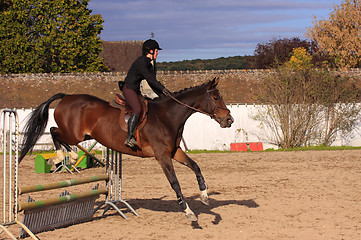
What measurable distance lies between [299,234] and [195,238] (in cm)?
144

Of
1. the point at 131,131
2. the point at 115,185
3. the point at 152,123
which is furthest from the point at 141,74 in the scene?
the point at 115,185

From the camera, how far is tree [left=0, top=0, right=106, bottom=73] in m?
36.0

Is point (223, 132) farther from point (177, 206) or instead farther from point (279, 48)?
point (279, 48)

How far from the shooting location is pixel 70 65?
3822 cm

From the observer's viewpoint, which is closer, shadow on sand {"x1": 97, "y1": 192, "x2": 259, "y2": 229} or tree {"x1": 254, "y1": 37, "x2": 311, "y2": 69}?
shadow on sand {"x1": 97, "y1": 192, "x2": 259, "y2": 229}

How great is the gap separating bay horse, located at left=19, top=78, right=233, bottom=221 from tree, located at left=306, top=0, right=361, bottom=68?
46502mm

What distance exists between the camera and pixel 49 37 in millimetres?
36938

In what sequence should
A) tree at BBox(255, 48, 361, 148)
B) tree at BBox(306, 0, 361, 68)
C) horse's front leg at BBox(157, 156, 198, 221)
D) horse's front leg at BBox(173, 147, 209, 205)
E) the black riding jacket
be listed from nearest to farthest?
1. horse's front leg at BBox(157, 156, 198, 221)
2. horse's front leg at BBox(173, 147, 209, 205)
3. the black riding jacket
4. tree at BBox(255, 48, 361, 148)
5. tree at BBox(306, 0, 361, 68)

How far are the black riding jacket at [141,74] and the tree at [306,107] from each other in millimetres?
16331

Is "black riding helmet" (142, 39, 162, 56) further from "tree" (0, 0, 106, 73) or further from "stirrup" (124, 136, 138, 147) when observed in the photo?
"tree" (0, 0, 106, 73)

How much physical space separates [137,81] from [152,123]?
29.3 inches

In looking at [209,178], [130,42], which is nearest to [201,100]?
[209,178]

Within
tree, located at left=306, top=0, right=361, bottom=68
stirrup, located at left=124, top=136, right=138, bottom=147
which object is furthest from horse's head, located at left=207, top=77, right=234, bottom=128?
tree, located at left=306, top=0, right=361, bottom=68

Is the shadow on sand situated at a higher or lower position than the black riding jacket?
lower
